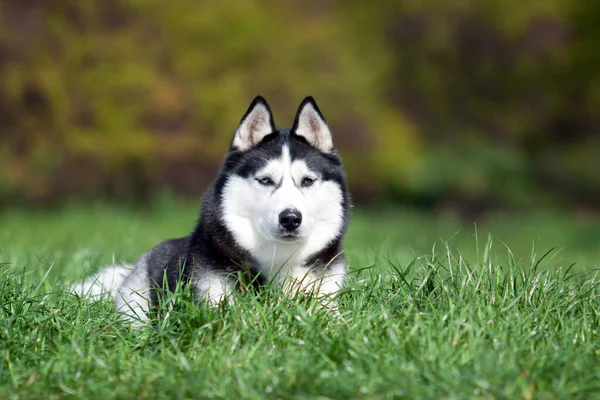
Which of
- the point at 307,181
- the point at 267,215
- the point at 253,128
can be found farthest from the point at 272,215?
the point at 253,128

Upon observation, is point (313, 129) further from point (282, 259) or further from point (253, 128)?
point (282, 259)

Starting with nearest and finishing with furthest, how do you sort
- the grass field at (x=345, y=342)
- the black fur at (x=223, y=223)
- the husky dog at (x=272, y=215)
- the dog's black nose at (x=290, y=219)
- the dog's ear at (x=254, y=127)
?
1. the grass field at (x=345, y=342)
2. the dog's black nose at (x=290, y=219)
3. the husky dog at (x=272, y=215)
4. the black fur at (x=223, y=223)
5. the dog's ear at (x=254, y=127)

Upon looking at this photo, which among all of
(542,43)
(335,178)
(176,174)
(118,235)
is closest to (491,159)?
(542,43)

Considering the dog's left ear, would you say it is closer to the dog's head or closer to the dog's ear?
the dog's head

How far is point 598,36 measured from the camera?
17094 millimetres

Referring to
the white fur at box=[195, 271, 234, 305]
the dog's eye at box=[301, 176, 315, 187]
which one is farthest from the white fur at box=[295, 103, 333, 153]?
the white fur at box=[195, 271, 234, 305]

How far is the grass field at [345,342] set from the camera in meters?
3.05

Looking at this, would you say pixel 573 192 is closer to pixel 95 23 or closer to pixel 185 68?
pixel 185 68

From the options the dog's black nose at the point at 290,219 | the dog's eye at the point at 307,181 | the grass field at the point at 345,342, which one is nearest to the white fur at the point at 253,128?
the dog's eye at the point at 307,181

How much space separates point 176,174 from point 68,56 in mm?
3051

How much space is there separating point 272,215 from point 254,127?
0.62 metres

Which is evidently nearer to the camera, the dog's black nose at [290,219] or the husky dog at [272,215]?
the dog's black nose at [290,219]

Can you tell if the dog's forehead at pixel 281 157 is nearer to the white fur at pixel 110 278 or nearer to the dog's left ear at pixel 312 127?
the dog's left ear at pixel 312 127

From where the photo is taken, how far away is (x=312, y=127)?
14.3ft
